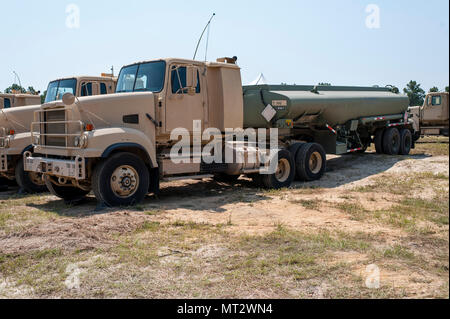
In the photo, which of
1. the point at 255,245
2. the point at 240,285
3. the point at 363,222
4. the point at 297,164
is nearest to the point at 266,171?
the point at 297,164

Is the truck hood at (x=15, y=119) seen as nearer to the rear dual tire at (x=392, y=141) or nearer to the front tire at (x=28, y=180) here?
the front tire at (x=28, y=180)

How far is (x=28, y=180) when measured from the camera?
10.4 m

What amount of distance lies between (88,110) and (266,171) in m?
4.47

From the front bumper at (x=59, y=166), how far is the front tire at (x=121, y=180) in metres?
0.36

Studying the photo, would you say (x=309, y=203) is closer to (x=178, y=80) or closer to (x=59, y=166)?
(x=178, y=80)

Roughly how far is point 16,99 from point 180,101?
666cm

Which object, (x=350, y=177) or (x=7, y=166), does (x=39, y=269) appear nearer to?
(x=7, y=166)

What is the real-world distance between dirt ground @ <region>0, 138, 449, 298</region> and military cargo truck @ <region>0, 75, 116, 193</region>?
2.77 feet

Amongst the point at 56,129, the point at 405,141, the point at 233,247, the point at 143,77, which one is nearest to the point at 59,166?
the point at 56,129

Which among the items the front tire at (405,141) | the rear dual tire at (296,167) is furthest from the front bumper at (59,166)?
the front tire at (405,141)

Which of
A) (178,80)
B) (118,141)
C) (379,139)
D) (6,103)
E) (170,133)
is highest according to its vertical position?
(178,80)

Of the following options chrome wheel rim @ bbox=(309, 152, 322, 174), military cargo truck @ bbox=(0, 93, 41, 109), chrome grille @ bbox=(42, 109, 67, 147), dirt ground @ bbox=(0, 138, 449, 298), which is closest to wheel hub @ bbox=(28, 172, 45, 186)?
dirt ground @ bbox=(0, 138, 449, 298)

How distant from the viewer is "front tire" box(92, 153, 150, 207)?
26.4 ft

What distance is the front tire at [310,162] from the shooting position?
11.9 meters
